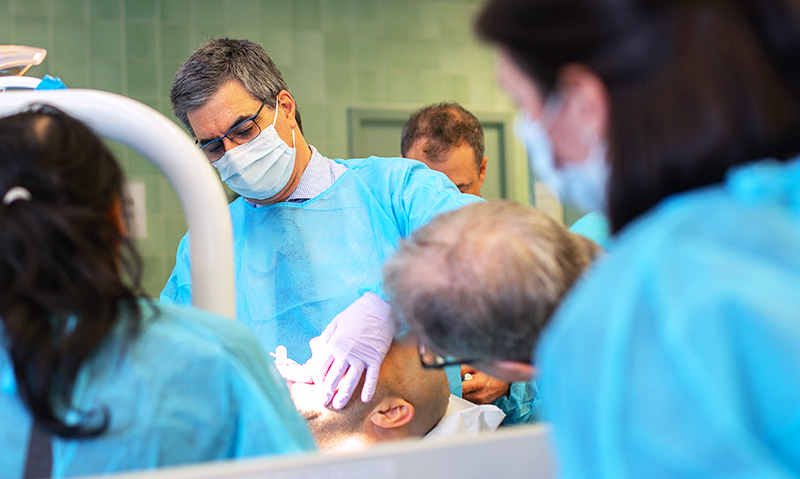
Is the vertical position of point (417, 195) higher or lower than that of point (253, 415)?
higher

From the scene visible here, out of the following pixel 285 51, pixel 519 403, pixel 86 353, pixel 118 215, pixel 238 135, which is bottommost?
pixel 519 403

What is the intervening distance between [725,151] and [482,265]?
11.7 inches

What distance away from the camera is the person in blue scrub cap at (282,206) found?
1589mm

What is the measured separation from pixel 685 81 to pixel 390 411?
1.05m

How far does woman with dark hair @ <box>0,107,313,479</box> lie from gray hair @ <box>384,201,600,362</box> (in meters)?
0.21

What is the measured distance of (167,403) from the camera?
2.25ft

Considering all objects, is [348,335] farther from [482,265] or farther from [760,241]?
[760,241]

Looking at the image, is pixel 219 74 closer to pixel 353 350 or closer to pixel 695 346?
pixel 353 350

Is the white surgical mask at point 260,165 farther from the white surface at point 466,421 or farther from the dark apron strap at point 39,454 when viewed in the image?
the dark apron strap at point 39,454

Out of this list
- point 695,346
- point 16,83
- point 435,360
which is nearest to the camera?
point 695,346

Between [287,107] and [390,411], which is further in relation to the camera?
[287,107]

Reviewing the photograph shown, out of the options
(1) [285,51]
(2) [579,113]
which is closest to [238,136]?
(2) [579,113]

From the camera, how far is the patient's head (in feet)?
4.60

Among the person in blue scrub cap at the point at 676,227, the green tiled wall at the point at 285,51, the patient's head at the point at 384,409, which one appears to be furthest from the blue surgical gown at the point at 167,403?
the green tiled wall at the point at 285,51
